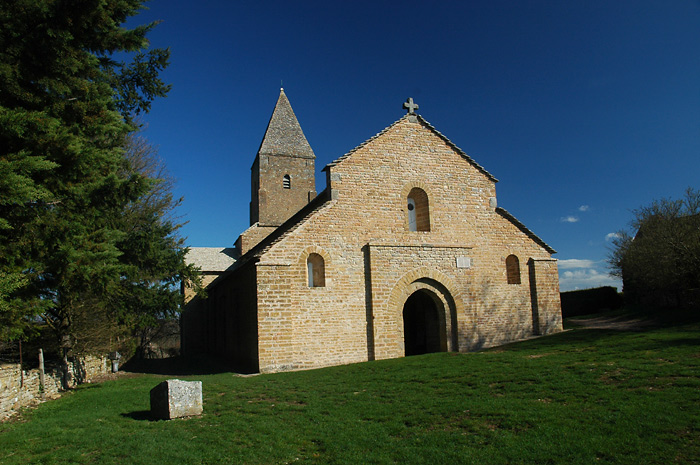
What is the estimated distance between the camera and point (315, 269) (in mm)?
15711

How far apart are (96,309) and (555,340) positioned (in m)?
15.9

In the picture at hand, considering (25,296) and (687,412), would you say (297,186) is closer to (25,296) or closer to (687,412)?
(25,296)

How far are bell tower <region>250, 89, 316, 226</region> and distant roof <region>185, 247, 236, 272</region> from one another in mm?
3246

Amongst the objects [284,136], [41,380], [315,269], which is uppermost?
[284,136]

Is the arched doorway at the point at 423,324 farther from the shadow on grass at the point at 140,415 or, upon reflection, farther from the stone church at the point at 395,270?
the shadow on grass at the point at 140,415

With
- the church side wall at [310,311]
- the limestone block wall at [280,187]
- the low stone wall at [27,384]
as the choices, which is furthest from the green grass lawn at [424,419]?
the limestone block wall at [280,187]

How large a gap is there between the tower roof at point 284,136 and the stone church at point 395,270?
16795mm

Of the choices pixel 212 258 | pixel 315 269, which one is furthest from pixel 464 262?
pixel 212 258

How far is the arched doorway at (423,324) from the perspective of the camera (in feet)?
56.0

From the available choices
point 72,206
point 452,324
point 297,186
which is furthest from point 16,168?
point 297,186

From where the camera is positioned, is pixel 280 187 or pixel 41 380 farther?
pixel 280 187

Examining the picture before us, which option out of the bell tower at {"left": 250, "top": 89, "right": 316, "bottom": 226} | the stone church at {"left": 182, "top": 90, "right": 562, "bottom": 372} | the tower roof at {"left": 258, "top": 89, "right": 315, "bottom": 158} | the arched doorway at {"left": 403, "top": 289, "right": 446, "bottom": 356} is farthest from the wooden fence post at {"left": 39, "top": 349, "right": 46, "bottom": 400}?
the tower roof at {"left": 258, "top": 89, "right": 315, "bottom": 158}

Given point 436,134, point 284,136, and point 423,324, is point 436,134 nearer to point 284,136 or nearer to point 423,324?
point 423,324

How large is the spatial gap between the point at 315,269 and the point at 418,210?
491cm
